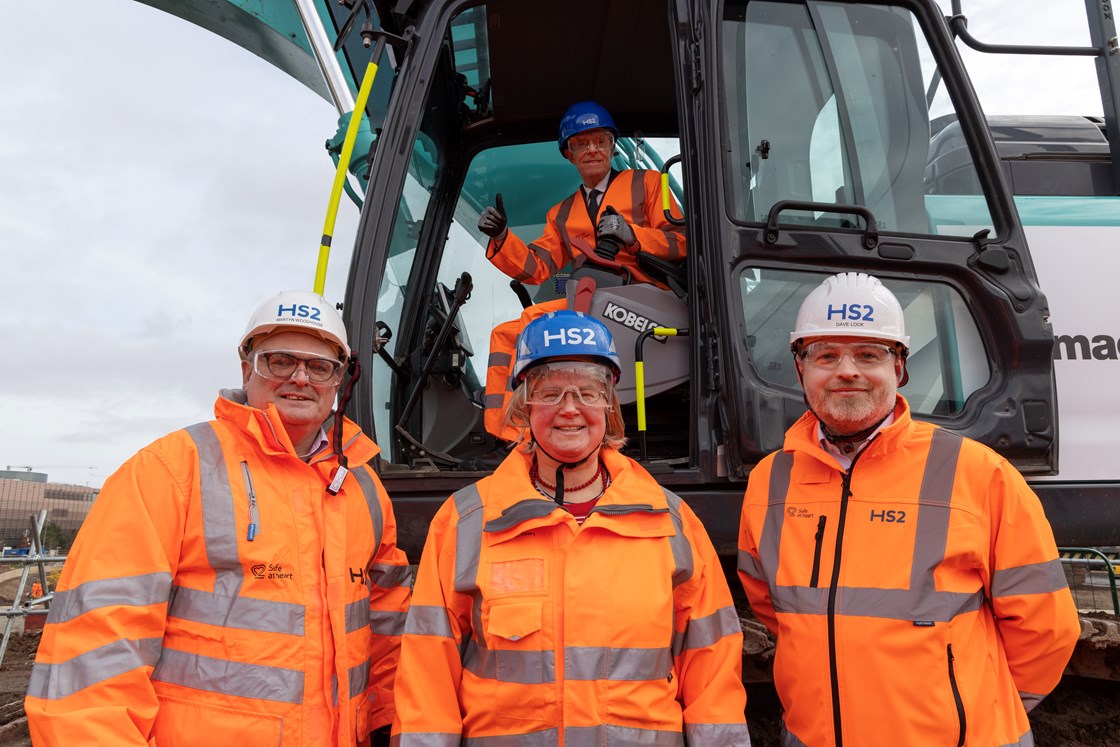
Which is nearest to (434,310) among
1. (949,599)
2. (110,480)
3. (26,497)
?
(110,480)

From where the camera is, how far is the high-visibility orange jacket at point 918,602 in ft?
6.26

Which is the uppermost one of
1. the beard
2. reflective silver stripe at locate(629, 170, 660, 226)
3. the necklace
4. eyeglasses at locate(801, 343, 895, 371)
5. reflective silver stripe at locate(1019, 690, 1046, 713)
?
reflective silver stripe at locate(629, 170, 660, 226)

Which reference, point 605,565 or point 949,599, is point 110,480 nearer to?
point 605,565

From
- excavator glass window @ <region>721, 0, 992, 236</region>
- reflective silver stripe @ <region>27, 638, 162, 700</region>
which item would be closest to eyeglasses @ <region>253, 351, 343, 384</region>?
reflective silver stripe @ <region>27, 638, 162, 700</region>

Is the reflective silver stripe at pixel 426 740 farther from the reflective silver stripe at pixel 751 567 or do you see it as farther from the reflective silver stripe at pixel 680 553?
the reflective silver stripe at pixel 751 567

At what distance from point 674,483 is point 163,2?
315 centimetres

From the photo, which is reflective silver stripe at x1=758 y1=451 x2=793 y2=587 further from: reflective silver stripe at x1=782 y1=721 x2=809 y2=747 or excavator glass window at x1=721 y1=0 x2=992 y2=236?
excavator glass window at x1=721 y1=0 x2=992 y2=236

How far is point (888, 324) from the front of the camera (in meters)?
2.22

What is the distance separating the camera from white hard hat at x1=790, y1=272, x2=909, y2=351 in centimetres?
221

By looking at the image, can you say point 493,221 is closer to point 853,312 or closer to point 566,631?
point 853,312

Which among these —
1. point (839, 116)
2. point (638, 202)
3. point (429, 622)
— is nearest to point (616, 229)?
point (638, 202)

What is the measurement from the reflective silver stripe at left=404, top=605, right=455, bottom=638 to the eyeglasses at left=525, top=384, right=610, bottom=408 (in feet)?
1.96

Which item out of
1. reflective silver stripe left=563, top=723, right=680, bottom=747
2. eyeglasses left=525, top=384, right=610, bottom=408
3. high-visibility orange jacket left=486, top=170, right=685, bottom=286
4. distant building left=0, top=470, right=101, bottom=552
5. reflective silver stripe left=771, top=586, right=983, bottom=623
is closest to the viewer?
reflective silver stripe left=563, top=723, right=680, bottom=747

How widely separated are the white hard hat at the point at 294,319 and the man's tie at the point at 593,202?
166 centimetres
